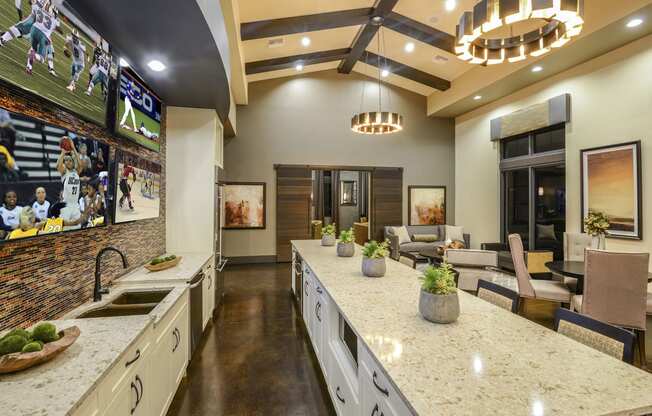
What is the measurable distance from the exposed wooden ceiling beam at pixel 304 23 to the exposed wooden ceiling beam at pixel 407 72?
2.02m

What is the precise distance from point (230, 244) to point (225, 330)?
4203 mm

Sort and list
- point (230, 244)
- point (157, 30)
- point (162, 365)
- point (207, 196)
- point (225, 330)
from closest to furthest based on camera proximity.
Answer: point (162, 365), point (157, 30), point (225, 330), point (207, 196), point (230, 244)

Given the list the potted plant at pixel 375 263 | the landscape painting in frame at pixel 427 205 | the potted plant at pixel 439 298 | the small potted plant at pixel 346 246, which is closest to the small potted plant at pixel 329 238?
the small potted plant at pixel 346 246

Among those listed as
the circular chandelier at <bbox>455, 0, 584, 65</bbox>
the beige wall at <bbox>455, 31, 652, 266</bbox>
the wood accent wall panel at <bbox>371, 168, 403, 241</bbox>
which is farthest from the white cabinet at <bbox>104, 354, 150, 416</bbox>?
the wood accent wall panel at <bbox>371, 168, 403, 241</bbox>

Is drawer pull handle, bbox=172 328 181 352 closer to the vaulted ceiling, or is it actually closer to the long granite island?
the long granite island

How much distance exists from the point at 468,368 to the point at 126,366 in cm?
152

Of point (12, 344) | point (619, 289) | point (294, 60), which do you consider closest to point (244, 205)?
point (294, 60)

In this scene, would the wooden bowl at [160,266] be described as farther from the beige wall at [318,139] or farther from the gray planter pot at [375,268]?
the beige wall at [318,139]

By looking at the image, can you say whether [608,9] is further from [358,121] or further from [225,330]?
[225,330]

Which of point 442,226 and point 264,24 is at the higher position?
point 264,24

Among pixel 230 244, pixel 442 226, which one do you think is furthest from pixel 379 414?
pixel 442 226

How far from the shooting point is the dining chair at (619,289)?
2.73m

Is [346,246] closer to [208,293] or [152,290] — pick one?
[208,293]

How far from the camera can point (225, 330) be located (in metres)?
3.70
